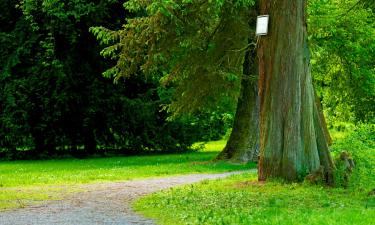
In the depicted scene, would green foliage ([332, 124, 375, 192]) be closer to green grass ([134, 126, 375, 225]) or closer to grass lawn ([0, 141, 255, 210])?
green grass ([134, 126, 375, 225])

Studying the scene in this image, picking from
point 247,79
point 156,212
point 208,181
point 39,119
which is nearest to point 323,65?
point 247,79

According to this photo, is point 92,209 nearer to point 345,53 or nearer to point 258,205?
point 258,205

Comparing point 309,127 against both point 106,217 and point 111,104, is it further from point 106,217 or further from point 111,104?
point 111,104

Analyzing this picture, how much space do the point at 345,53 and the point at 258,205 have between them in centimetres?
2043

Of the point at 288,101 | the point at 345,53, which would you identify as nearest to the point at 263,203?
the point at 288,101

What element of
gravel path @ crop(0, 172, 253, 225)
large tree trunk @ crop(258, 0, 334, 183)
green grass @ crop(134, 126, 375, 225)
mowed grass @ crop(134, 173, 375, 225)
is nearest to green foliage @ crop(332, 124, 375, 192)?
green grass @ crop(134, 126, 375, 225)

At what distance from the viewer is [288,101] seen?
618 inches

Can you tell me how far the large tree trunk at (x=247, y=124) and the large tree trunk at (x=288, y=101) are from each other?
30.7 ft

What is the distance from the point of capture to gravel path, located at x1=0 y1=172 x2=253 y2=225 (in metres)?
11.3

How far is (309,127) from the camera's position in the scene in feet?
51.9

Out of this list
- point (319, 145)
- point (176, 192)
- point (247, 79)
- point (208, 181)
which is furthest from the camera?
point (247, 79)

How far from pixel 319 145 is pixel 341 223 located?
636 cm

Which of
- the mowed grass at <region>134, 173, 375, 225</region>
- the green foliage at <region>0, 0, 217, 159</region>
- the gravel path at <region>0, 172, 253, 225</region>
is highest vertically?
the green foliage at <region>0, 0, 217, 159</region>

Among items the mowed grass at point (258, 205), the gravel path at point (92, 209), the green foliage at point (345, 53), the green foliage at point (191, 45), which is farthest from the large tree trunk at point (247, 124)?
the mowed grass at point (258, 205)
